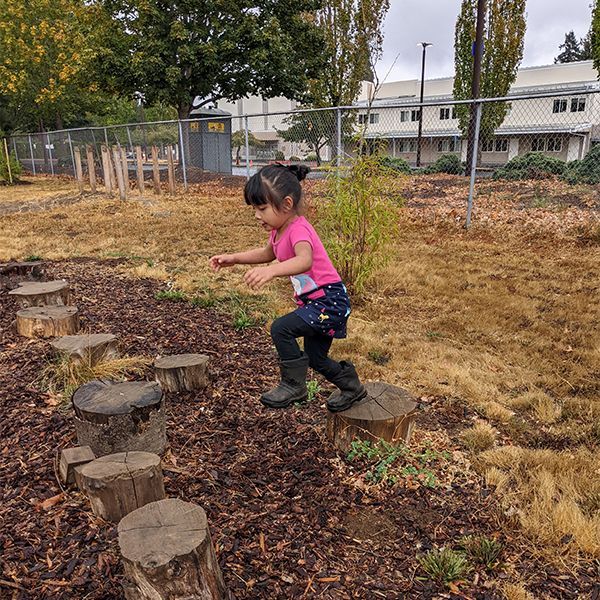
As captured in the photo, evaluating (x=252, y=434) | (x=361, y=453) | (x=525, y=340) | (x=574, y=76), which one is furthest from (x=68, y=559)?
(x=574, y=76)

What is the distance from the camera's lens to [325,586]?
199cm

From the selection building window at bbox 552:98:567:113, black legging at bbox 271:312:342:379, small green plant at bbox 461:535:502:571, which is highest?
building window at bbox 552:98:567:113

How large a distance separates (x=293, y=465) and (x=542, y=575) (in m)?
1.19

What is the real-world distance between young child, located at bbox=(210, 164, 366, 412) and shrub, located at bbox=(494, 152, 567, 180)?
1436 centimetres

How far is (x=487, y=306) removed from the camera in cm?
548

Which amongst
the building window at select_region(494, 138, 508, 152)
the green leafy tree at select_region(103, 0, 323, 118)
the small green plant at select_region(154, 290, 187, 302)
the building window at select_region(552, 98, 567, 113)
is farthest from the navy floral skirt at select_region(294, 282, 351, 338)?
the building window at select_region(494, 138, 508, 152)

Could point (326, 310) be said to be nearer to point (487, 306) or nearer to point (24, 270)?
point (487, 306)

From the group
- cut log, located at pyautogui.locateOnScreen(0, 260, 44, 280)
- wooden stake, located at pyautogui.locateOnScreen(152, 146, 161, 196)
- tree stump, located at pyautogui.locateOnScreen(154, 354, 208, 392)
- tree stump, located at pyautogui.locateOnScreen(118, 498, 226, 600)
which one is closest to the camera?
tree stump, located at pyautogui.locateOnScreen(118, 498, 226, 600)

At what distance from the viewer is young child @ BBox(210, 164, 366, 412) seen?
2.40m

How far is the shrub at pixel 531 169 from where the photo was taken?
50.1ft

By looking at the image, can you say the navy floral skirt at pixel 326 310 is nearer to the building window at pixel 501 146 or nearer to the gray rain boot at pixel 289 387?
the gray rain boot at pixel 289 387

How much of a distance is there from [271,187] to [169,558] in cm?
152

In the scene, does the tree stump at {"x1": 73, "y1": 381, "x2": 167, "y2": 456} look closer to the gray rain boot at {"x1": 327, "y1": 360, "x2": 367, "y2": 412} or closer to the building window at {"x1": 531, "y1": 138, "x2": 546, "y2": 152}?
the gray rain boot at {"x1": 327, "y1": 360, "x2": 367, "y2": 412}

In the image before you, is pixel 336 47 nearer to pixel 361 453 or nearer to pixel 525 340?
pixel 525 340
